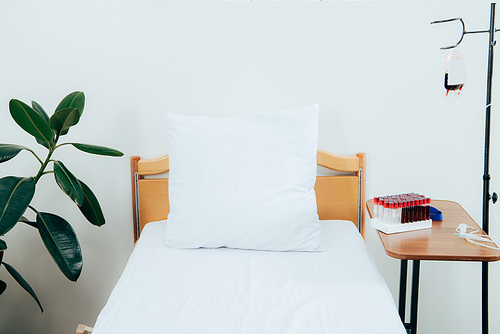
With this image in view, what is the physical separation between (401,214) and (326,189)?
440 millimetres

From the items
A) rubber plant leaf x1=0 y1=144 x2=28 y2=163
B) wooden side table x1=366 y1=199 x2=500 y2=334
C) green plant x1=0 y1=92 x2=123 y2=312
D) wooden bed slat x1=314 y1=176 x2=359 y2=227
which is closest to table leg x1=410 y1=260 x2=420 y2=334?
wooden side table x1=366 y1=199 x2=500 y2=334

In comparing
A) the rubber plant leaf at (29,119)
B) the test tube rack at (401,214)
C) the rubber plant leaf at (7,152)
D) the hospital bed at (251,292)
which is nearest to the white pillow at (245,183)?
the hospital bed at (251,292)

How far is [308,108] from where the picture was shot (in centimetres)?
167

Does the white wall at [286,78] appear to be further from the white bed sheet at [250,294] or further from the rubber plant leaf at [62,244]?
the white bed sheet at [250,294]

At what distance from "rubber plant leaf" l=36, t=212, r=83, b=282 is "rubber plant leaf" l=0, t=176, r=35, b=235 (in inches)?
6.6

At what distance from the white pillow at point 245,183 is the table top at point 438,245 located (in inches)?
10.6

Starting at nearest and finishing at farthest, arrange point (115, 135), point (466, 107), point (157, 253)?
1. point (157, 253)
2. point (466, 107)
3. point (115, 135)

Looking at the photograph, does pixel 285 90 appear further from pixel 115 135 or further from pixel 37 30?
pixel 37 30

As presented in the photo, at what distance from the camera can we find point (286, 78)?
183 centimetres

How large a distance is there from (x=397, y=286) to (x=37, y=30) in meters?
1.90

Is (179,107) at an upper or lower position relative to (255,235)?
upper

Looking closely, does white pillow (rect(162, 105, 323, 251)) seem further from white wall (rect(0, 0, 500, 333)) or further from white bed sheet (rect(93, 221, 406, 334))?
white wall (rect(0, 0, 500, 333))

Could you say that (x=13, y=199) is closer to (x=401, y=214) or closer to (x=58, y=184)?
(x=58, y=184)

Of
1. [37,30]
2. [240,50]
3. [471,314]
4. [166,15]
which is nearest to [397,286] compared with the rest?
[471,314]
